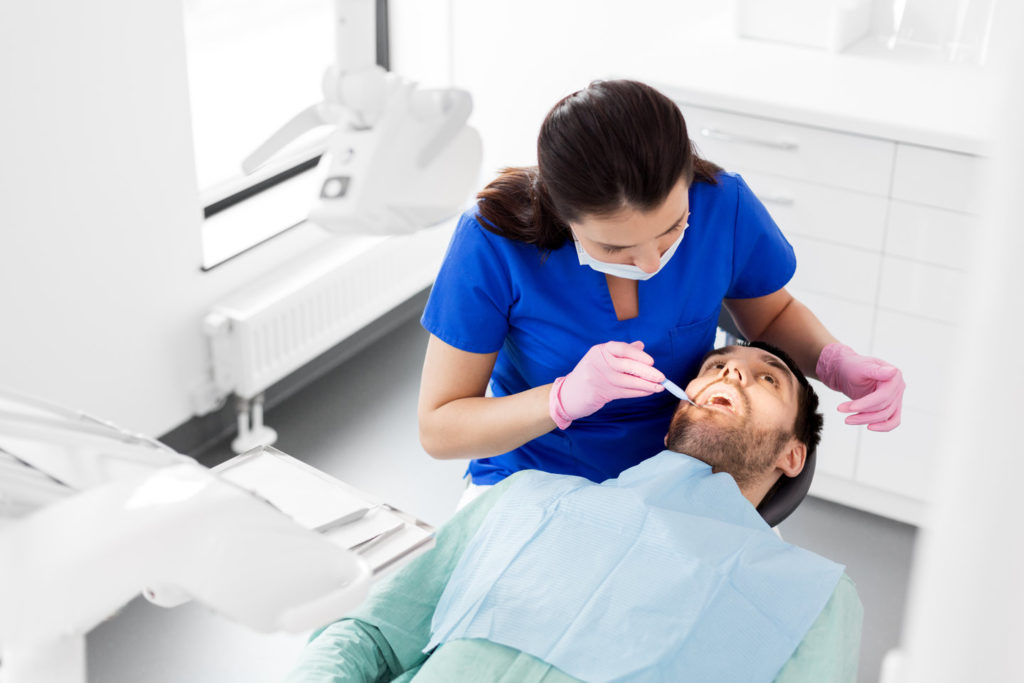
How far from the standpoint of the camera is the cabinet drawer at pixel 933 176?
227cm

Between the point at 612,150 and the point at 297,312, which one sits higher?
the point at 612,150

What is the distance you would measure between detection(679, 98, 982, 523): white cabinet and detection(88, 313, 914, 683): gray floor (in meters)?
0.19

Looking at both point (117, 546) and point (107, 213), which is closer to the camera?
point (117, 546)

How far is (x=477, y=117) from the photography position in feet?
11.2

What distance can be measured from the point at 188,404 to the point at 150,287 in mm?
362

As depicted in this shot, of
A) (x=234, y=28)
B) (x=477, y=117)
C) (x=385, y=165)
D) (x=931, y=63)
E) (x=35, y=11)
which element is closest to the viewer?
(x=385, y=165)

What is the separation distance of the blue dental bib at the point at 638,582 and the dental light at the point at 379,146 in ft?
2.54

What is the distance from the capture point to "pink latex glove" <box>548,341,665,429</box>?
59.1 inches

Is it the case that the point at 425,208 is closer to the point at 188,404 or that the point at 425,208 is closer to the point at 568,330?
the point at 568,330

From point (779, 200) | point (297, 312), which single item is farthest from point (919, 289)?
point (297, 312)

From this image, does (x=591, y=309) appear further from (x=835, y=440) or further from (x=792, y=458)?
(x=835, y=440)

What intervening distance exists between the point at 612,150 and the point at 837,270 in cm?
129

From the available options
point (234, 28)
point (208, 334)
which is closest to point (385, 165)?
point (208, 334)

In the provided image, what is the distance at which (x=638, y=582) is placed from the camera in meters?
1.49
